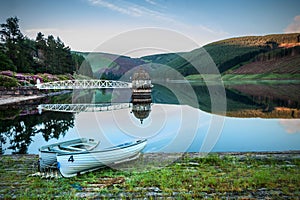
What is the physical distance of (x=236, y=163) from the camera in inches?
428

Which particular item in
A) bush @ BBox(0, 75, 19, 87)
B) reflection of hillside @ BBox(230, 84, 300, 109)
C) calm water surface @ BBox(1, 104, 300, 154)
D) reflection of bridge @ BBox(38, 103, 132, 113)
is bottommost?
calm water surface @ BBox(1, 104, 300, 154)

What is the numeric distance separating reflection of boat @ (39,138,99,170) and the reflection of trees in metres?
5.50

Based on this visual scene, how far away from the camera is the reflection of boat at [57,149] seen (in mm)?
9914

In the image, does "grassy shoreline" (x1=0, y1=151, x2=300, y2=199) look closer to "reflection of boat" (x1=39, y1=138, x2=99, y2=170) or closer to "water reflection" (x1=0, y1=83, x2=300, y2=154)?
"reflection of boat" (x1=39, y1=138, x2=99, y2=170)

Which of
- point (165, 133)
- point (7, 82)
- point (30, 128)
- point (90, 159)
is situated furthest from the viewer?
point (7, 82)

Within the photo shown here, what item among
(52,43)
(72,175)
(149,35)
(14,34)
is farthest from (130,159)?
(52,43)

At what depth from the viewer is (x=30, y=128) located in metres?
23.1

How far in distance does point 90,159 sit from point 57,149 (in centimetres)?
228

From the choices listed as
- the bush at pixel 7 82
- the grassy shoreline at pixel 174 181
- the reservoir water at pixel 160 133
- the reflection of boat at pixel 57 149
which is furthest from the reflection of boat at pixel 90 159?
the bush at pixel 7 82

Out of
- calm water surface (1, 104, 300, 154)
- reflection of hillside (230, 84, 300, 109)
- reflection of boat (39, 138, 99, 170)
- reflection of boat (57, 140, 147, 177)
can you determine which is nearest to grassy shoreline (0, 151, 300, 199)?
reflection of boat (57, 140, 147, 177)

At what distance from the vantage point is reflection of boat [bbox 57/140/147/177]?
29.7 ft

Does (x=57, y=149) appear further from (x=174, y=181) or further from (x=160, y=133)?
(x=160, y=133)

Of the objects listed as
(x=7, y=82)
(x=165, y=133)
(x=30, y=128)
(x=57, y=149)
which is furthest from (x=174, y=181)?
(x=7, y=82)

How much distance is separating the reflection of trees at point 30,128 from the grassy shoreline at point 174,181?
7401mm
